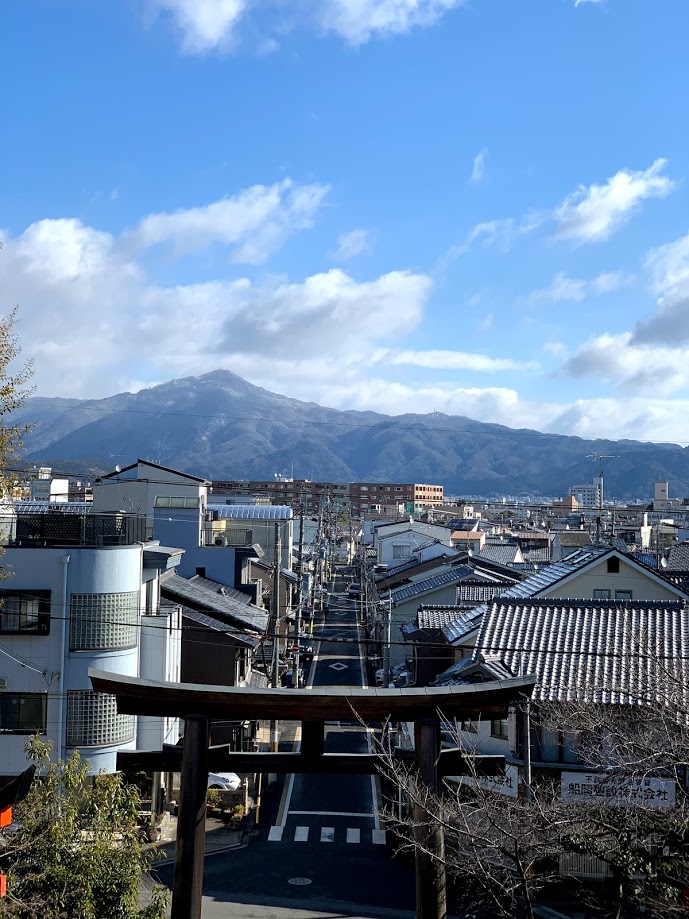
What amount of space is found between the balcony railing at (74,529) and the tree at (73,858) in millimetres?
12705

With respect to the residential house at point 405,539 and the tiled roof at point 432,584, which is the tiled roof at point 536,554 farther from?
the tiled roof at point 432,584

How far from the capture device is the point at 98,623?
20.2m

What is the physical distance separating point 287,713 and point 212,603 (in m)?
18.3

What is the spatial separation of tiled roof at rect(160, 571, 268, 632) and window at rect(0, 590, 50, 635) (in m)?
6.81

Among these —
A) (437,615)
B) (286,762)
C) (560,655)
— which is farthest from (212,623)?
(286,762)

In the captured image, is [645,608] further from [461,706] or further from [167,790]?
[167,790]

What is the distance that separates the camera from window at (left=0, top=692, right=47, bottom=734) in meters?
19.8

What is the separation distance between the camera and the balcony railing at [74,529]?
2123 centimetres

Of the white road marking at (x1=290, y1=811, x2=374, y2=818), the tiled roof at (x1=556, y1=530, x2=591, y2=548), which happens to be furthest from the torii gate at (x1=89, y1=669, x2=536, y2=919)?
the tiled roof at (x1=556, y1=530, x2=591, y2=548)

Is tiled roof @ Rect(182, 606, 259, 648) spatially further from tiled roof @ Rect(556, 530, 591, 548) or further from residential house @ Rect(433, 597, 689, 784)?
tiled roof @ Rect(556, 530, 591, 548)

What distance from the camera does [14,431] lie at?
393 inches

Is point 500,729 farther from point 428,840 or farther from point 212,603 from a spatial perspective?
point 212,603

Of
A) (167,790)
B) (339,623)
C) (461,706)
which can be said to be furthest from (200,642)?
(339,623)

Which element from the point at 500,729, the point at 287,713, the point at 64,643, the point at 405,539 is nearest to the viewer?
the point at 287,713
